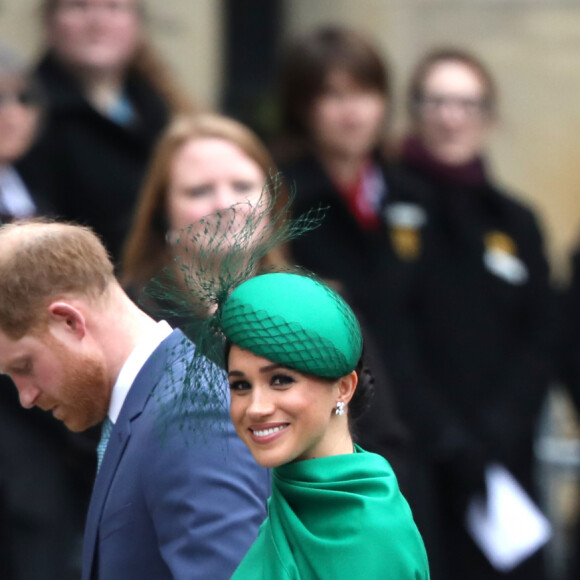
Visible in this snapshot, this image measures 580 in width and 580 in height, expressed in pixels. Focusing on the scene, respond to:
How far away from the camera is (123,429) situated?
2.50 m

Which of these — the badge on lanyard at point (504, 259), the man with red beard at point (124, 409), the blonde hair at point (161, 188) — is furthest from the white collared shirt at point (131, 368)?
the badge on lanyard at point (504, 259)

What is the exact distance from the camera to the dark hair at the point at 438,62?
538 cm

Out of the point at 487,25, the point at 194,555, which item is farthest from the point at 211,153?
the point at 487,25

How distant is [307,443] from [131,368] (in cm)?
53

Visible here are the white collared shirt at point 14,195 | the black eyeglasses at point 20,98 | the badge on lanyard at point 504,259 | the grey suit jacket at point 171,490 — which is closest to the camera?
the grey suit jacket at point 171,490

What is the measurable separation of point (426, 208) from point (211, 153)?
4.35ft

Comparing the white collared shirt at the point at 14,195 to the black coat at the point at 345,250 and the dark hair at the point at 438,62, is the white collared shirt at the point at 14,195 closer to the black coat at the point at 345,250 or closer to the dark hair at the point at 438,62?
the black coat at the point at 345,250

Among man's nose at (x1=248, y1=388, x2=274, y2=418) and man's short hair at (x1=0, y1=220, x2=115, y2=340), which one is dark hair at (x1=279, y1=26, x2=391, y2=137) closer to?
man's short hair at (x1=0, y1=220, x2=115, y2=340)

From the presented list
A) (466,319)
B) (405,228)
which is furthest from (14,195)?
(466,319)

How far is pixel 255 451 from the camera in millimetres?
2139

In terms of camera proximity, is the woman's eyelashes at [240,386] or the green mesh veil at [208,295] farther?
the green mesh veil at [208,295]

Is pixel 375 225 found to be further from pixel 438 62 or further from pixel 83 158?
pixel 83 158

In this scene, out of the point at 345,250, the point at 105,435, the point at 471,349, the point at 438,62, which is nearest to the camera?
the point at 105,435

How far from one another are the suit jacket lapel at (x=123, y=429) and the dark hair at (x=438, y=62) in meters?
3.08
